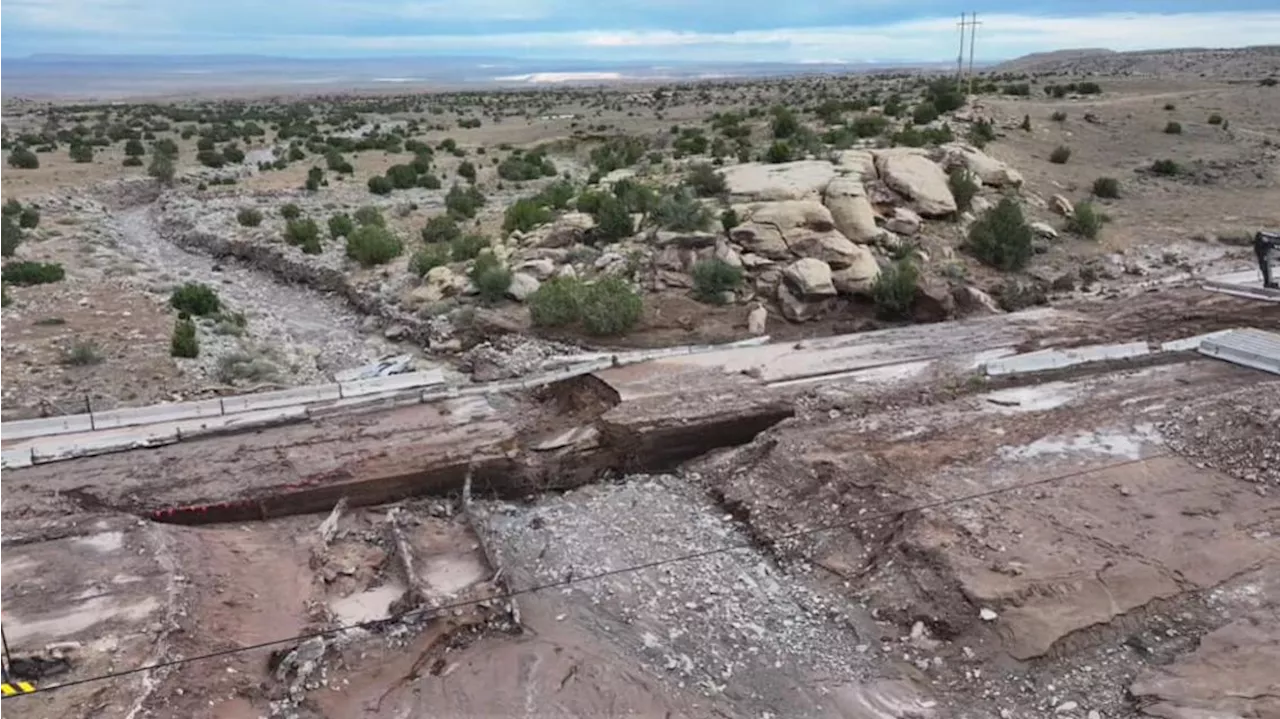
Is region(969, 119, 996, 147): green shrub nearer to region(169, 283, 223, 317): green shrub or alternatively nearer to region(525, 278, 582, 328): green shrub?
region(525, 278, 582, 328): green shrub

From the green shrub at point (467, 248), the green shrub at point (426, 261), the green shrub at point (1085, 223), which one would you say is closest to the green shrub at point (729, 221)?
the green shrub at point (467, 248)

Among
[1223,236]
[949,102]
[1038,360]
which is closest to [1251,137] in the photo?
[949,102]

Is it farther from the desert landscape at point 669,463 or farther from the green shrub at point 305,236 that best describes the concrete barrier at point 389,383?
the green shrub at point 305,236

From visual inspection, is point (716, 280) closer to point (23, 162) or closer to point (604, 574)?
point (604, 574)

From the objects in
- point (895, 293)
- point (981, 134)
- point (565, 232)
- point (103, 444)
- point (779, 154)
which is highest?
point (981, 134)

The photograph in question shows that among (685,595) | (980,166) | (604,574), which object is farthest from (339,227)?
(685,595)
